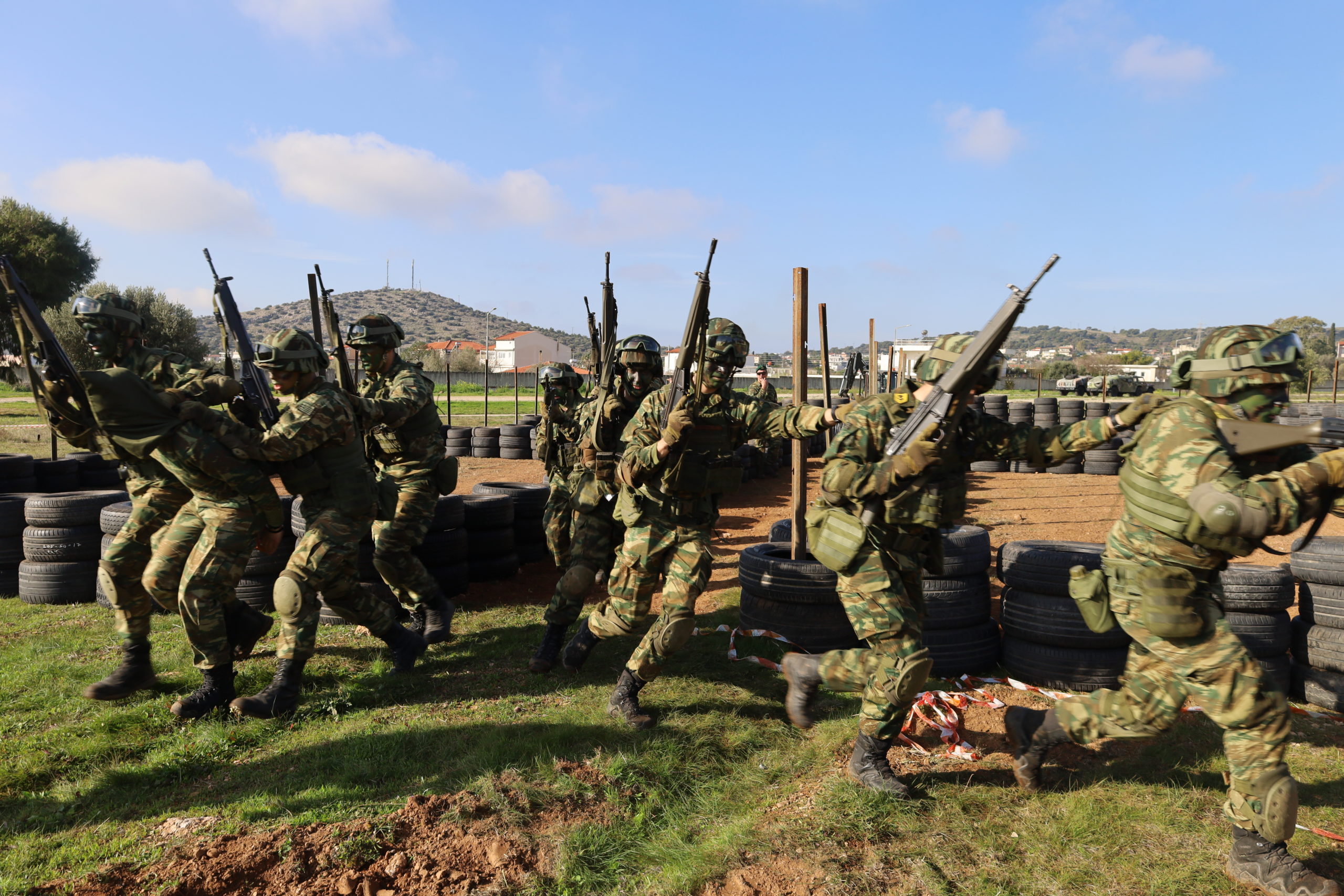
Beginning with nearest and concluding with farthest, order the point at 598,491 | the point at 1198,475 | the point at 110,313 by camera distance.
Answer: the point at 1198,475 < the point at 110,313 < the point at 598,491

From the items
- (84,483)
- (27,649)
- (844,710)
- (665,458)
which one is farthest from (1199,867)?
(84,483)

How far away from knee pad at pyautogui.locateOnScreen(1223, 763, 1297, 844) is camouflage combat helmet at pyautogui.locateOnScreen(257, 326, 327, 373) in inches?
207

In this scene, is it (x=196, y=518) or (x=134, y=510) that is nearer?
(x=196, y=518)

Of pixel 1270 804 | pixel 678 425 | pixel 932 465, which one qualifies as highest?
pixel 678 425

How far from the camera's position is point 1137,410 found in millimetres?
3480

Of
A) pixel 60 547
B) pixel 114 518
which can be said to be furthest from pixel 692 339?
pixel 60 547

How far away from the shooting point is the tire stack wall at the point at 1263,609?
462 centimetres

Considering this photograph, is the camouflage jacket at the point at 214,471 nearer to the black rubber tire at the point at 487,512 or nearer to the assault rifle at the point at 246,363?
the assault rifle at the point at 246,363

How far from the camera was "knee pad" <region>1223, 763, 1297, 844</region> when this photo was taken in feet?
9.74

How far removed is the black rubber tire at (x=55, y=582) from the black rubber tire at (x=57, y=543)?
0.16 feet

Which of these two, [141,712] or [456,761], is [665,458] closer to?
[456,761]

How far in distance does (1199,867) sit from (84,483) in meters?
13.9

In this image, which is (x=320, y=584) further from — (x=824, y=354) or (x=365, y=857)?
(x=824, y=354)

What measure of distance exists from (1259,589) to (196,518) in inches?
256
